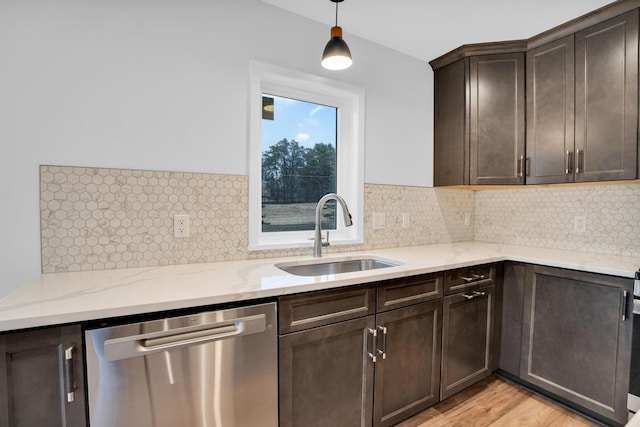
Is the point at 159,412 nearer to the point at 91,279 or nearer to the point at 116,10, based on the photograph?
the point at 91,279

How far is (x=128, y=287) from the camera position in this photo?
3.96ft

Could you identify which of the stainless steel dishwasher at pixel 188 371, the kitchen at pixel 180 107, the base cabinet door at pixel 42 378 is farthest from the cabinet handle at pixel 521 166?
the base cabinet door at pixel 42 378

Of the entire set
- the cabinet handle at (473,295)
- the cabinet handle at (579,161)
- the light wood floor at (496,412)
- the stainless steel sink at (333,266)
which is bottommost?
the light wood floor at (496,412)

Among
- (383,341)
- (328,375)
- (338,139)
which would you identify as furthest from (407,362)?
(338,139)

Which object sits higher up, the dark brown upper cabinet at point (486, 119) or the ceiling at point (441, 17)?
the ceiling at point (441, 17)

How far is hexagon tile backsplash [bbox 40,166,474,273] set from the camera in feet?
4.58

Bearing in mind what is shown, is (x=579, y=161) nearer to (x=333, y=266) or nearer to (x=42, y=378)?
(x=333, y=266)

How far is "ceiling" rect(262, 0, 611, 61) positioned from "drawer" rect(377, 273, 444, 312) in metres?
1.65

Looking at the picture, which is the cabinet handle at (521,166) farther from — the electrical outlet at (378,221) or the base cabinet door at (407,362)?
the base cabinet door at (407,362)

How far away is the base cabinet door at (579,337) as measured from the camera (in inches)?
65.6

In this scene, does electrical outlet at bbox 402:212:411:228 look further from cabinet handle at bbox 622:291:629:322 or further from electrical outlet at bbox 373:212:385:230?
cabinet handle at bbox 622:291:629:322

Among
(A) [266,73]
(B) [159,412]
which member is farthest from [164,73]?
(B) [159,412]

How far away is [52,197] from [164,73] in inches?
31.3

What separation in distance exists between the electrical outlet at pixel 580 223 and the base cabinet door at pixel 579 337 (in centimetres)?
65
